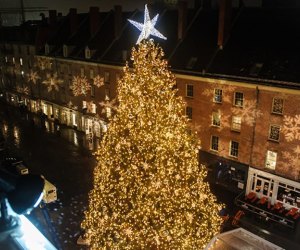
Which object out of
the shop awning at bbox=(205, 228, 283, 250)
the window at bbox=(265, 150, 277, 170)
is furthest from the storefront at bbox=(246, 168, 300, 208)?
the shop awning at bbox=(205, 228, 283, 250)

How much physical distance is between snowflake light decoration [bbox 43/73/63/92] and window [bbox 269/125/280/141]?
30.5 metres

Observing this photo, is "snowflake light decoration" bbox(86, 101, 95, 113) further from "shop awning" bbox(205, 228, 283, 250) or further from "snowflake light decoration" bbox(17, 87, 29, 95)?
"shop awning" bbox(205, 228, 283, 250)

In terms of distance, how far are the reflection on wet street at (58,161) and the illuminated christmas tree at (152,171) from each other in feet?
16.0

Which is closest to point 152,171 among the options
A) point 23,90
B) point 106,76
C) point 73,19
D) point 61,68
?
point 106,76

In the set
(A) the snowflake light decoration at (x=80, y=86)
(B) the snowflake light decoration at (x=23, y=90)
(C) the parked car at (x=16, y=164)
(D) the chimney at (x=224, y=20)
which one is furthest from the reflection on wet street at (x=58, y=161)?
(D) the chimney at (x=224, y=20)

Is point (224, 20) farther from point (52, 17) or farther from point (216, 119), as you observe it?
point (52, 17)

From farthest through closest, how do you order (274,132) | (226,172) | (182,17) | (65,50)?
(65,50)
(182,17)
(226,172)
(274,132)

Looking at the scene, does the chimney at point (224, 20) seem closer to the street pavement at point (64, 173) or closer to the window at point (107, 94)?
the street pavement at point (64, 173)

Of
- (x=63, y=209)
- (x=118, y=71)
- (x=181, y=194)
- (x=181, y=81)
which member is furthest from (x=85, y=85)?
(x=181, y=194)

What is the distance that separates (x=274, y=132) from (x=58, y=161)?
2102 centimetres

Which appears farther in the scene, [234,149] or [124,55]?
[124,55]

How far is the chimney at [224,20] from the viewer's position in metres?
27.3

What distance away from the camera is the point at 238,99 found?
26.0 meters

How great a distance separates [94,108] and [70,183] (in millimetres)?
14007
